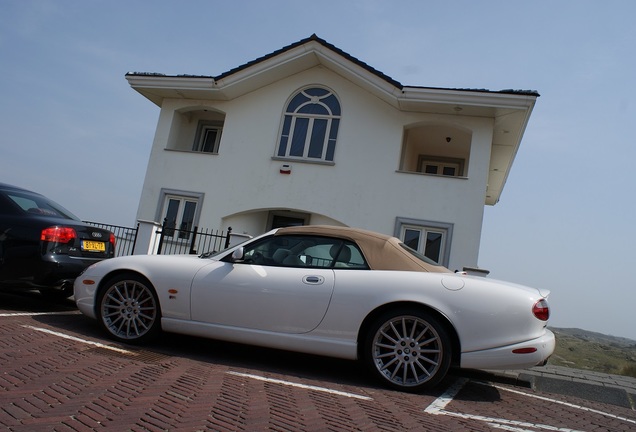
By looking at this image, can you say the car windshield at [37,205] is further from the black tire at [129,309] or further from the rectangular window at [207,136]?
the rectangular window at [207,136]

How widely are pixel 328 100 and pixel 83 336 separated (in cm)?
1027

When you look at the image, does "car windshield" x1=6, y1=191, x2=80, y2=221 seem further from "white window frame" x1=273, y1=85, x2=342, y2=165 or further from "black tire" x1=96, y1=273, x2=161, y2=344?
"white window frame" x1=273, y1=85, x2=342, y2=165

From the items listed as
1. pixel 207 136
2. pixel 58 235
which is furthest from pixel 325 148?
pixel 58 235

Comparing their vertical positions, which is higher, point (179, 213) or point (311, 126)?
point (311, 126)

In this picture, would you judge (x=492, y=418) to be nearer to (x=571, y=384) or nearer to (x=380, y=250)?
(x=380, y=250)

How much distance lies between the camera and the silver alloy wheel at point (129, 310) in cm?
564

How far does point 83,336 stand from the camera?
5672 mm

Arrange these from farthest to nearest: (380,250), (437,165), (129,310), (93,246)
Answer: (437,165) → (93,246) → (129,310) → (380,250)

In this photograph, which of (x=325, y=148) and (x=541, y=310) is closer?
(x=541, y=310)

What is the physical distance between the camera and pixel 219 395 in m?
3.90

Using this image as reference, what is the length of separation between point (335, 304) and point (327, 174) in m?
9.01

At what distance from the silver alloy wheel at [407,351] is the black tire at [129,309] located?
2.42 meters

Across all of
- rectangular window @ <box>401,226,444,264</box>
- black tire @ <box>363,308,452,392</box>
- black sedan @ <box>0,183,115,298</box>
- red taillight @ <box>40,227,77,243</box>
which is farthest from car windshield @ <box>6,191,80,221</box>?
rectangular window @ <box>401,226,444,264</box>

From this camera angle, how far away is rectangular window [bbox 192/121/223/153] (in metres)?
16.3
